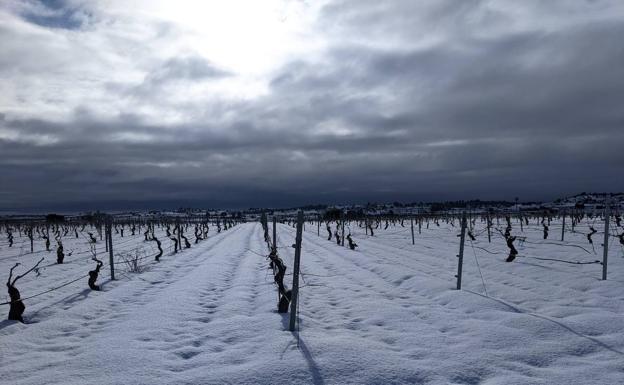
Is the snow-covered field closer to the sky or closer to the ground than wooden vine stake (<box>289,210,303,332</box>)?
closer to the ground

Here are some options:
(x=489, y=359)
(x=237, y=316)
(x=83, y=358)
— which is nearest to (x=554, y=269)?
(x=489, y=359)

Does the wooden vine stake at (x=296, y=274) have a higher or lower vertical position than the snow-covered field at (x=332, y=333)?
higher

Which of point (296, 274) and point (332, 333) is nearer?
point (296, 274)

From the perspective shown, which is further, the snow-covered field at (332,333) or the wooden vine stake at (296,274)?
the wooden vine stake at (296,274)

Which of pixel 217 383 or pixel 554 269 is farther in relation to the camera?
pixel 554 269

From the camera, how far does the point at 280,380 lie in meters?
4.12

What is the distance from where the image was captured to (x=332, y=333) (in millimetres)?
5875

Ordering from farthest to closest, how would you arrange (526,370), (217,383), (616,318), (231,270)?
(231,270) → (616,318) → (526,370) → (217,383)

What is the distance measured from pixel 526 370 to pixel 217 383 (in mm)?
3304

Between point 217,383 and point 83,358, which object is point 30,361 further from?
point 217,383

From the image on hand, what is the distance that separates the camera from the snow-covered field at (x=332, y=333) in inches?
171

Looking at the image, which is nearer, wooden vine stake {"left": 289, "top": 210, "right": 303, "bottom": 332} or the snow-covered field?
the snow-covered field

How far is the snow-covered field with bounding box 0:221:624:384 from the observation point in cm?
434

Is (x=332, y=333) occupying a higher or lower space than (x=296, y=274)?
lower
